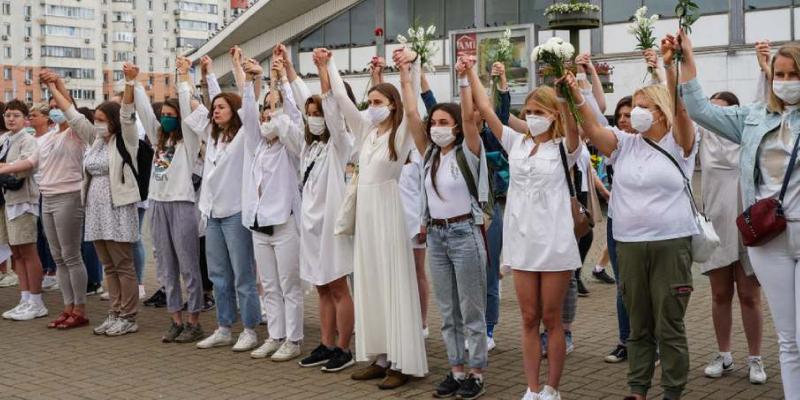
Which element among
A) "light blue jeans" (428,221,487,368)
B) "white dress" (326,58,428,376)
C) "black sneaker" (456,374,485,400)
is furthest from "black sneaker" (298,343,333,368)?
"black sneaker" (456,374,485,400)

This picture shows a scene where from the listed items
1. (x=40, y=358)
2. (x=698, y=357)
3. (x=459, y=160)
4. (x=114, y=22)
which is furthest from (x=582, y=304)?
(x=114, y=22)

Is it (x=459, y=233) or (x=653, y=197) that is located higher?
(x=653, y=197)

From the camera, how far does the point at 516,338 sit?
8578 mm

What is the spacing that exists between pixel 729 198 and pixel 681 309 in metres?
1.43

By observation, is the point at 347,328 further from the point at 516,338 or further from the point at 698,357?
the point at 698,357

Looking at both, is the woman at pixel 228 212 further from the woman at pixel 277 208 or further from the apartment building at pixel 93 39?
the apartment building at pixel 93 39

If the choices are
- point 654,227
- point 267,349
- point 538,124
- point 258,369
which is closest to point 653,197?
point 654,227

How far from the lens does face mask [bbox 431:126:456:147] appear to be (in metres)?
6.66

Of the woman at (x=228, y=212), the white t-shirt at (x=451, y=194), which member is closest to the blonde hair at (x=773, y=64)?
the white t-shirt at (x=451, y=194)

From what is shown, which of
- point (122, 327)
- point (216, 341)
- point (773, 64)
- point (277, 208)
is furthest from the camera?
point (122, 327)

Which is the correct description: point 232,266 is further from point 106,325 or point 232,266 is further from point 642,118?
point 642,118

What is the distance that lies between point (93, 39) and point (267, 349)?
367 ft

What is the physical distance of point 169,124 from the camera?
28.6ft

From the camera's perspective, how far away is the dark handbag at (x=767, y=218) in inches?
Result: 204
